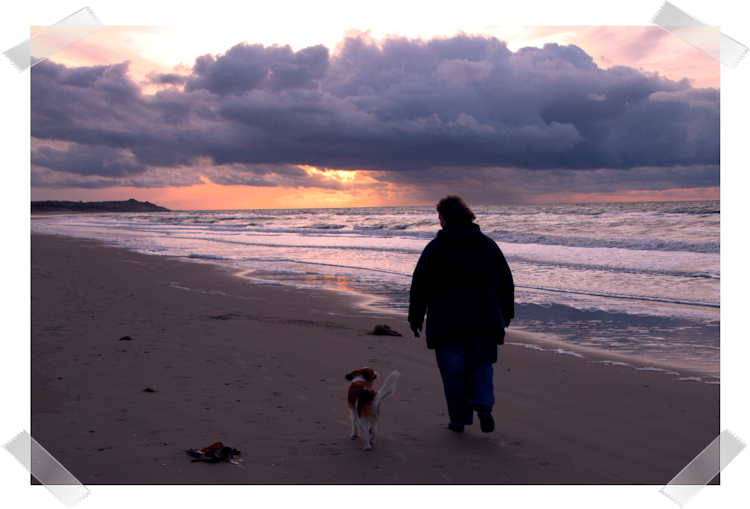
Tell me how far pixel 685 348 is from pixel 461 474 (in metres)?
4.57

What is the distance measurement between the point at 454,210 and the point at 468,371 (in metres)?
1.11

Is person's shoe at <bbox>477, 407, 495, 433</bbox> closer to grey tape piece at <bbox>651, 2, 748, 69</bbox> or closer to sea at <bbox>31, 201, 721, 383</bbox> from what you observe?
grey tape piece at <bbox>651, 2, 748, 69</bbox>

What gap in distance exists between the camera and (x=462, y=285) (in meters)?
3.15

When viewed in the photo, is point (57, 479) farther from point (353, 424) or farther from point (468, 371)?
point (468, 371)

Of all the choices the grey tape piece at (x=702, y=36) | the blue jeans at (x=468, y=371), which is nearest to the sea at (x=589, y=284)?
the blue jeans at (x=468, y=371)

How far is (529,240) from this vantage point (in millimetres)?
24219

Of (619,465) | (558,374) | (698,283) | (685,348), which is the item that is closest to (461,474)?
(619,465)

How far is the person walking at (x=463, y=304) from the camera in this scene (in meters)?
3.15

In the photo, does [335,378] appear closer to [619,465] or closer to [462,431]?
[462,431]

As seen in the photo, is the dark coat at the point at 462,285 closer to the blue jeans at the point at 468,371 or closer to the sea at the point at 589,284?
the blue jeans at the point at 468,371

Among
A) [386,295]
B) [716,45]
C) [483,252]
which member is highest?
[716,45]

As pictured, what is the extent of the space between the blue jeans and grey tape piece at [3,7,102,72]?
122 inches

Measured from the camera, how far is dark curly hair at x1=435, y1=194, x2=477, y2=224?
329 cm

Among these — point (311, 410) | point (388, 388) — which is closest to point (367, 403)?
point (388, 388)
